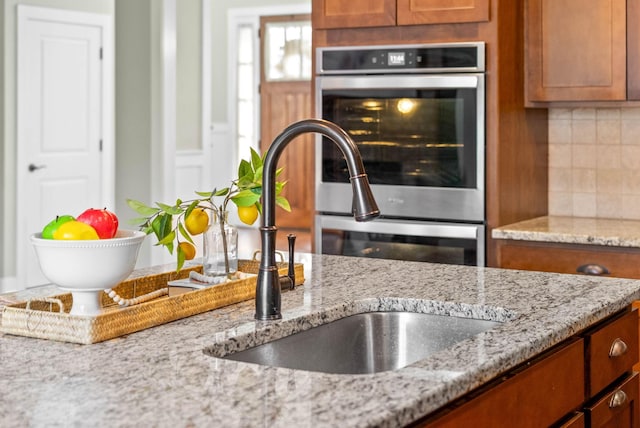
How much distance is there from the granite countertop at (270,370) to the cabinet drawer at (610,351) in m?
0.06

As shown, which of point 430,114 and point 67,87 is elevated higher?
point 67,87

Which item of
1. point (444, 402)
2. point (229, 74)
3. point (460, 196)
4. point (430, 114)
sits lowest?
point (444, 402)

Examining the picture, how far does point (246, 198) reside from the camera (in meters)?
2.03

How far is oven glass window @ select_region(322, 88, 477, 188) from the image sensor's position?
3627 millimetres

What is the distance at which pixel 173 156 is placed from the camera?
6820mm

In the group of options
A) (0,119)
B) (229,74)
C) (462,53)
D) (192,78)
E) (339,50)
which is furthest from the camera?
(229,74)


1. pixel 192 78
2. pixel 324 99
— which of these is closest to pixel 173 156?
pixel 192 78

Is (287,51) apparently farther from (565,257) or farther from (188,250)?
(188,250)

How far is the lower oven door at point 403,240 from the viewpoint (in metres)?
3.62

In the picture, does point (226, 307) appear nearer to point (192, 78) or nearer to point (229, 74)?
point (192, 78)

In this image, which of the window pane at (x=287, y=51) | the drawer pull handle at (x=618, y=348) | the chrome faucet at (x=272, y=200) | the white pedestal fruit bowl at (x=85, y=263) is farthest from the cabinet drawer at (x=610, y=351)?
the window pane at (x=287, y=51)

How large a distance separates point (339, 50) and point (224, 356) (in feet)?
7.96

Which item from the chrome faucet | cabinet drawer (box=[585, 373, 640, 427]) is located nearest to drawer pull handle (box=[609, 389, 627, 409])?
cabinet drawer (box=[585, 373, 640, 427])

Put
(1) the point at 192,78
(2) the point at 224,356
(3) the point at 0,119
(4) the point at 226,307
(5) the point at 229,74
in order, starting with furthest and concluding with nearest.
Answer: (5) the point at 229,74 < (1) the point at 192,78 < (3) the point at 0,119 < (4) the point at 226,307 < (2) the point at 224,356
